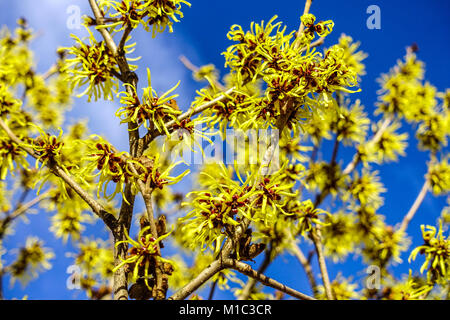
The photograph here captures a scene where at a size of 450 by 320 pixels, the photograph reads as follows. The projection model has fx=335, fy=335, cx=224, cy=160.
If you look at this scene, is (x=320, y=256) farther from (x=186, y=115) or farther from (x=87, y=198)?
(x=87, y=198)

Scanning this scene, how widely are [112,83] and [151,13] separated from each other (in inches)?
21.4

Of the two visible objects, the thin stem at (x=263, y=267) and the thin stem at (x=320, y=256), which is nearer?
the thin stem at (x=320, y=256)

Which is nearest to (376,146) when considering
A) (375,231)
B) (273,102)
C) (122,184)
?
(375,231)

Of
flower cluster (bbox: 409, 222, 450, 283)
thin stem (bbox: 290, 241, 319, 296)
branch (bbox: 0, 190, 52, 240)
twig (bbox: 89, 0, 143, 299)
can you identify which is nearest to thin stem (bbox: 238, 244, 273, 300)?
thin stem (bbox: 290, 241, 319, 296)

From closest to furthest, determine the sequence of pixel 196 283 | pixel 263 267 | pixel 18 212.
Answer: pixel 196 283 < pixel 263 267 < pixel 18 212

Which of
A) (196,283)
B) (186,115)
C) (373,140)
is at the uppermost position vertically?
(373,140)

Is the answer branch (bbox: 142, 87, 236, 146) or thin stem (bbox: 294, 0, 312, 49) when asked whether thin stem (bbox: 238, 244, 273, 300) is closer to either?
branch (bbox: 142, 87, 236, 146)

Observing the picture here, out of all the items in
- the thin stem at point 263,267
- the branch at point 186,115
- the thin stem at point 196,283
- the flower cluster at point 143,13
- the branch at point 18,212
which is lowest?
the thin stem at point 196,283

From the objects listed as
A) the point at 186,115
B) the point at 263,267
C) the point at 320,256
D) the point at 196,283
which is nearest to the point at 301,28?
the point at 186,115

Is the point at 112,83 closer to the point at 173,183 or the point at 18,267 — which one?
the point at 173,183

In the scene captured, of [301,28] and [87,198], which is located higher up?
[301,28]

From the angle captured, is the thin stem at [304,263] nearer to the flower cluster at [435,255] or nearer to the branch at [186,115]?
the flower cluster at [435,255]

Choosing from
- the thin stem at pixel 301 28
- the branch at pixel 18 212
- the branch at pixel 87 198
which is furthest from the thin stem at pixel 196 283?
the branch at pixel 18 212

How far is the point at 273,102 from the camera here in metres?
1.95
